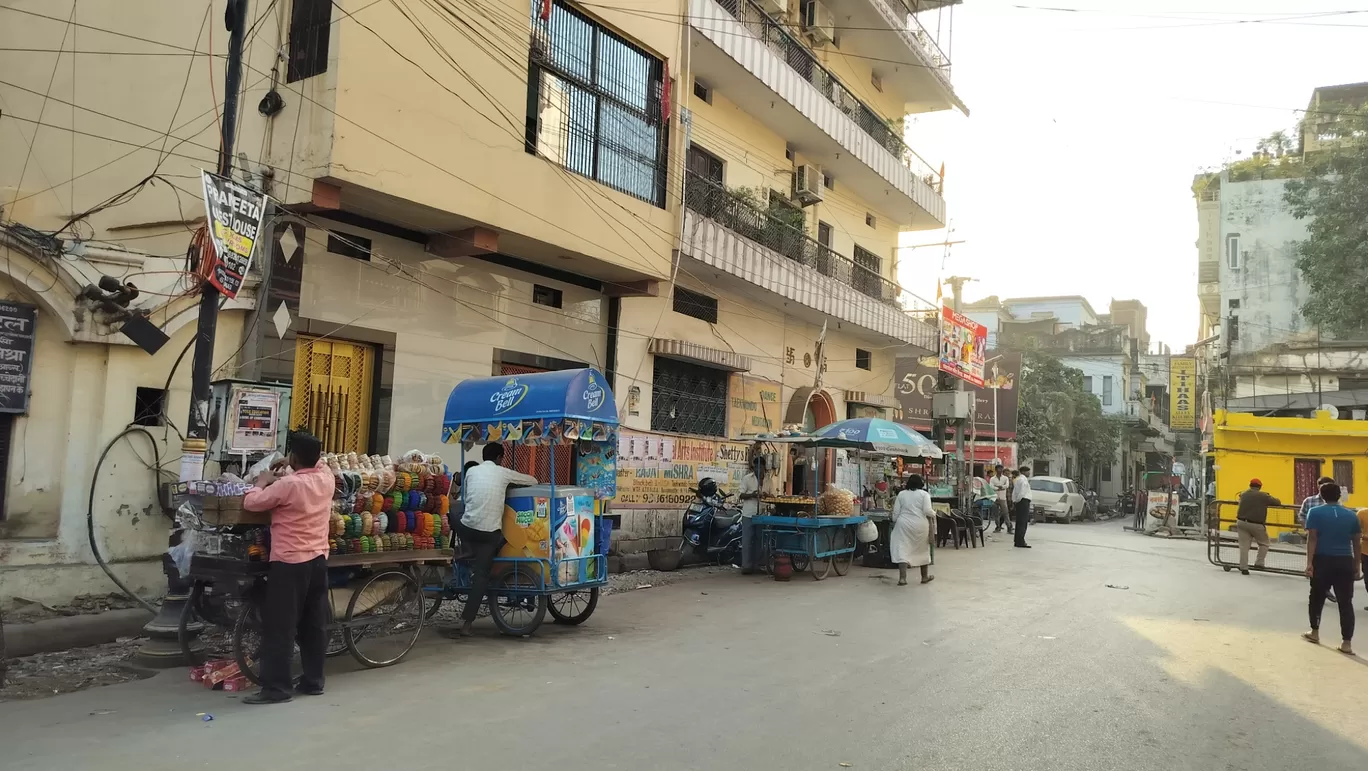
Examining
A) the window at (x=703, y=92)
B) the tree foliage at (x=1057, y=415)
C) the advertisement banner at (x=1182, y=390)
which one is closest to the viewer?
the window at (x=703, y=92)

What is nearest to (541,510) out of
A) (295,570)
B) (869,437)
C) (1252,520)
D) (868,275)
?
(295,570)

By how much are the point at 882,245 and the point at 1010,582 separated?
1356cm

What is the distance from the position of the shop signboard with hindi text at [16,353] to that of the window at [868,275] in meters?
17.4

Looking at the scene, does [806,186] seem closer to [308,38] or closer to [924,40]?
[924,40]

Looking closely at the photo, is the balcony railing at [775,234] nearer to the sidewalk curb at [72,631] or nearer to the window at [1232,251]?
the sidewalk curb at [72,631]

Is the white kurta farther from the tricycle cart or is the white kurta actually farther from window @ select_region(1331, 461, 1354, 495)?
window @ select_region(1331, 461, 1354, 495)

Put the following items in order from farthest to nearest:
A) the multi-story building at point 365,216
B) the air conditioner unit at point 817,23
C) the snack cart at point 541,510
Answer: the air conditioner unit at point 817,23
the multi-story building at point 365,216
the snack cart at point 541,510

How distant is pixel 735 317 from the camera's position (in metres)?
18.9

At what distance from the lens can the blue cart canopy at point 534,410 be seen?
9.19m

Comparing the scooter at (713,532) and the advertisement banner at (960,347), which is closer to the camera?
the scooter at (713,532)

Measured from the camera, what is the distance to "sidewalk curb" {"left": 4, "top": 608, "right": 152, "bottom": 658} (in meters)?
7.50

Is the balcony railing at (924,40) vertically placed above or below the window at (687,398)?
above

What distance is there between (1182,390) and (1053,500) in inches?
367

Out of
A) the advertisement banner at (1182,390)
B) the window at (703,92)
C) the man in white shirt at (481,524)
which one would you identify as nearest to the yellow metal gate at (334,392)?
the man in white shirt at (481,524)
